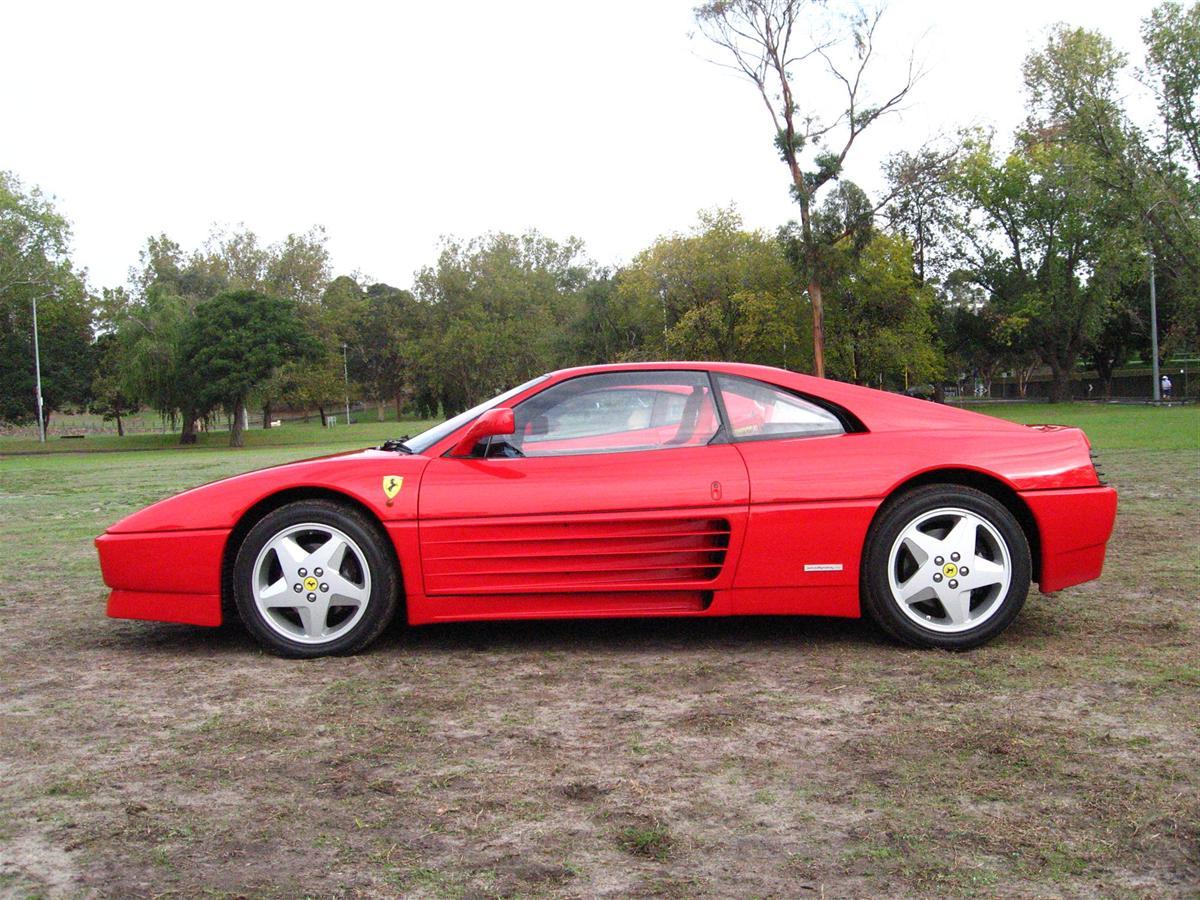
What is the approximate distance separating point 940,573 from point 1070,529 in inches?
24.4

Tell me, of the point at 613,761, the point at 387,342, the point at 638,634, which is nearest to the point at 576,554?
the point at 638,634

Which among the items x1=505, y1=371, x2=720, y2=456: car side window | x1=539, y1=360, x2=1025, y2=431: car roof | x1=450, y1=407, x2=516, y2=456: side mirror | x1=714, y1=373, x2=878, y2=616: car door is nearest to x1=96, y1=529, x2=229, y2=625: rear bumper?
x1=450, y1=407, x2=516, y2=456: side mirror

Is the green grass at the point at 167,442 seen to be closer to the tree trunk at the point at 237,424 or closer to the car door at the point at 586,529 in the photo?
the tree trunk at the point at 237,424

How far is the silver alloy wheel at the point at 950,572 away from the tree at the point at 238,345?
54.1 m

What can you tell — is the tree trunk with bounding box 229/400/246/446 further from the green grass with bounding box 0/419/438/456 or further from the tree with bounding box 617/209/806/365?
the tree with bounding box 617/209/806/365

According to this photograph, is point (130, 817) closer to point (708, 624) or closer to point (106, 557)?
point (106, 557)

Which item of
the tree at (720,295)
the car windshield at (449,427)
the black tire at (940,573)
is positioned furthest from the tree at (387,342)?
the black tire at (940,573)

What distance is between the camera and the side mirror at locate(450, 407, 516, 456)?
4.61m

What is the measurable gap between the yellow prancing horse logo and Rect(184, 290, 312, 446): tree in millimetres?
53303

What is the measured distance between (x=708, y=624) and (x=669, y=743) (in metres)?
1.91

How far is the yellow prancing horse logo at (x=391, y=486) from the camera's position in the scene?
4.66 metres

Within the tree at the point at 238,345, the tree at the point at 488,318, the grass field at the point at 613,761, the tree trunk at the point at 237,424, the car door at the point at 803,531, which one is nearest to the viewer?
the grass field at the point at 613,761

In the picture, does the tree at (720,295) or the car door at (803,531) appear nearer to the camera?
the car door at (803,531)

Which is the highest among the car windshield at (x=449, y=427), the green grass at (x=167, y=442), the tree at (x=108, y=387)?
the tree at (x=108, y=387)
